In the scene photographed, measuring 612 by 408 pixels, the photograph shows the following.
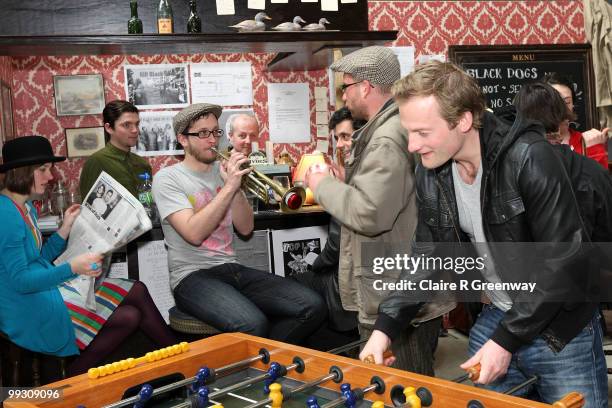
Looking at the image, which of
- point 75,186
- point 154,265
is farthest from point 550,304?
point 75,186

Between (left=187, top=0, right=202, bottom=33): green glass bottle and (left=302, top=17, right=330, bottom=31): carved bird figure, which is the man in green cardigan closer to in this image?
(left=187, top=0, right=202, bottom=33): green glass bottle

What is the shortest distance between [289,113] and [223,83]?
22.9 inches

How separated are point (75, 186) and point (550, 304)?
13.7 feet

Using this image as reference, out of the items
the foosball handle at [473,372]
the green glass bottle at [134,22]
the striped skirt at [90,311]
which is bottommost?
the striped skirt at [90,311]

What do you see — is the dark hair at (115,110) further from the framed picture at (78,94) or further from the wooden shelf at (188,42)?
the framed picture at (78,94)

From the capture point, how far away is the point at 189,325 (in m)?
3.05

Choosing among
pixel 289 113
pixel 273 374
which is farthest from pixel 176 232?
pixel 289 113

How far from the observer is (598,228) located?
2.37 metres

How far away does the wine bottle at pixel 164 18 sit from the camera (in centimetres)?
396

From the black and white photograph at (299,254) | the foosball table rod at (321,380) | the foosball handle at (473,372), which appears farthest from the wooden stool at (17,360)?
the foosball handle at (473,372)

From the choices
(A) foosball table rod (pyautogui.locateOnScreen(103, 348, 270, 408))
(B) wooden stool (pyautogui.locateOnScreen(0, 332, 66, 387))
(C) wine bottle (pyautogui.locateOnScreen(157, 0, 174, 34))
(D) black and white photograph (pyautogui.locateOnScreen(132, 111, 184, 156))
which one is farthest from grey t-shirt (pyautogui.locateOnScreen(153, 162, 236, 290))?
(D) black and white photograph (pyautogui.locateOnScreen(132, 111, 184, 156))

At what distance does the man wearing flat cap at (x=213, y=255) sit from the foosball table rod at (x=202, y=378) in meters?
1.17

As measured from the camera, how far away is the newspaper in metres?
2.94

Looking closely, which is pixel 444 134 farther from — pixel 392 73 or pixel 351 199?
pixel 392 73
